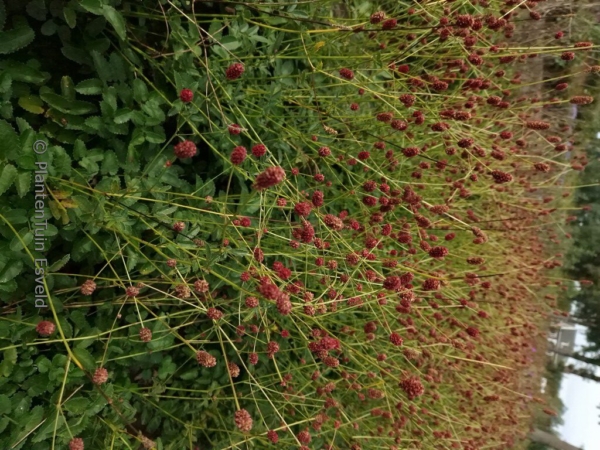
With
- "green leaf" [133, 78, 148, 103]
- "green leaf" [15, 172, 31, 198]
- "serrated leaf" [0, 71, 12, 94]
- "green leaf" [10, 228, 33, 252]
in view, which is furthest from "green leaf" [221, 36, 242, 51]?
"green leaf" [10, 228, 33, 252]

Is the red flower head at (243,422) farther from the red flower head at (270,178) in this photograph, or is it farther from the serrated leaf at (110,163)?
the serrated leaf at (110,163)

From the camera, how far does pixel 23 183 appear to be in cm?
106

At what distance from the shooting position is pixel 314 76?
67.7 inches

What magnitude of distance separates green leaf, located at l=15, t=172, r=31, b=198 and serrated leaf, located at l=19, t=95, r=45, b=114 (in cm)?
22

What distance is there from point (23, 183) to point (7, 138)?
0.40 ft

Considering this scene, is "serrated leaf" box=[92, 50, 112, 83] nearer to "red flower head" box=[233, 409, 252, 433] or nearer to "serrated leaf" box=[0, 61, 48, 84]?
"serrated leaf" box=[0, 61, 48, 84]

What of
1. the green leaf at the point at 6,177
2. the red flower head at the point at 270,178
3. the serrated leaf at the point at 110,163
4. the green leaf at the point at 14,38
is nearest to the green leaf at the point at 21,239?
the green leaf at the point at 6,177

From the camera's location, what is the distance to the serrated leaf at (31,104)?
117 centimetres

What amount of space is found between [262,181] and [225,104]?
30.4 inches

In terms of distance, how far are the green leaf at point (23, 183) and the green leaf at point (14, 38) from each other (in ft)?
1.10

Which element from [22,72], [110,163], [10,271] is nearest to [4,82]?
[22,72]

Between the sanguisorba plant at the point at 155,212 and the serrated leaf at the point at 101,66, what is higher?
the serrated leaf at the point at 101,66

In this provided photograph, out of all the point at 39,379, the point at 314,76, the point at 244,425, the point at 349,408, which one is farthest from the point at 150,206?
the point at 349,408

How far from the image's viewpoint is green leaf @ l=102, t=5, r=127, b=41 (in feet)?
3.56
